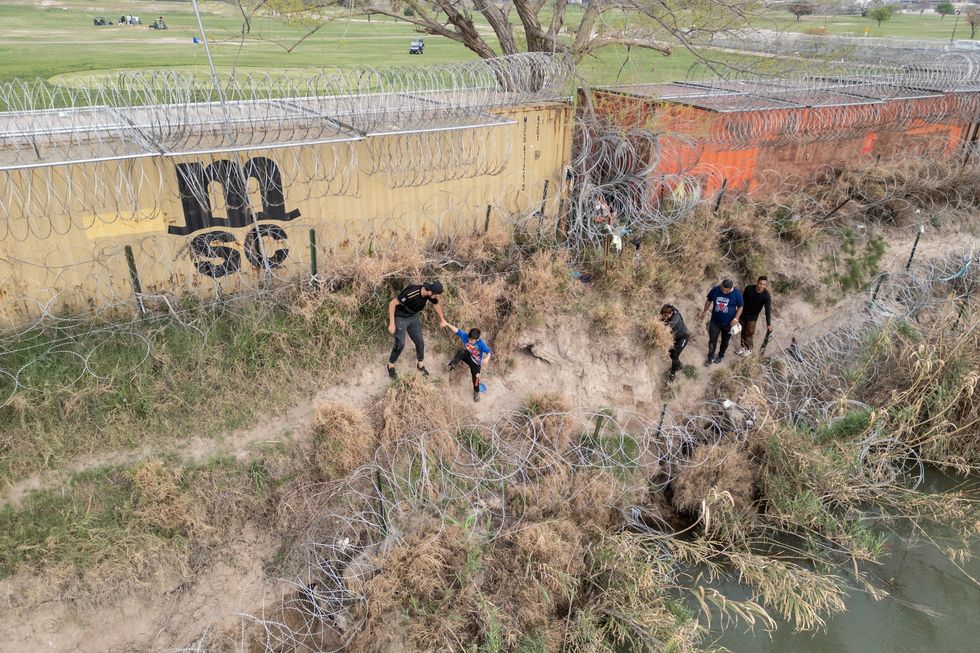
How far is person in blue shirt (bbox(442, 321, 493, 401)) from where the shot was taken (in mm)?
8172

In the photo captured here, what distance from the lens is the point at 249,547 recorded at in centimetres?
700

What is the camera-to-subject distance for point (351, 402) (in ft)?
26.9

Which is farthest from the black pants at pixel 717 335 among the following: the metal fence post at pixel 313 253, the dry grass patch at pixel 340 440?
the metal fence post at pixel 313 253

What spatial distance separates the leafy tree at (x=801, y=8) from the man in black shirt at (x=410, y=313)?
34.2ft

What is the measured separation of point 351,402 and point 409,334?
1186 millimetres

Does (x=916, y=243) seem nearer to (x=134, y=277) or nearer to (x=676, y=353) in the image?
(x=676, y=353)

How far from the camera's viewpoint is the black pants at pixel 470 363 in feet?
27.5

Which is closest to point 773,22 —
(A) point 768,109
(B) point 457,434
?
(A) point 768,109

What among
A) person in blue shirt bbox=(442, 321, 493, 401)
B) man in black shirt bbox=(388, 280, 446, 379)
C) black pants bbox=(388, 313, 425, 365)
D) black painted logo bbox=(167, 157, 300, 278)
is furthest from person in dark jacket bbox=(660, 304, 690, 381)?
black painted logo bbox=(167, 157, 300, 278)

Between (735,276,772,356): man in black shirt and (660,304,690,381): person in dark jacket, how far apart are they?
107 cm

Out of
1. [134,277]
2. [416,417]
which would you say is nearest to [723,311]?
[416,417]

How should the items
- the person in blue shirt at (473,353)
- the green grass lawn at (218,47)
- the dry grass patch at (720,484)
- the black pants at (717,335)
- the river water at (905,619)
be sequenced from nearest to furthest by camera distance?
the river water at (905,619) < the dry grass patch at (720,484) < the person in blue shirt at (473,353) < the black pants at (717,335) < the green grass lawn at (218,47)

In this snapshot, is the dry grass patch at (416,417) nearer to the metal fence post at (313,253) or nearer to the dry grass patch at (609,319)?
the metal fence post at (313,253)

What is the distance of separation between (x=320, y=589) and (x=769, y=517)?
552 centimetres
